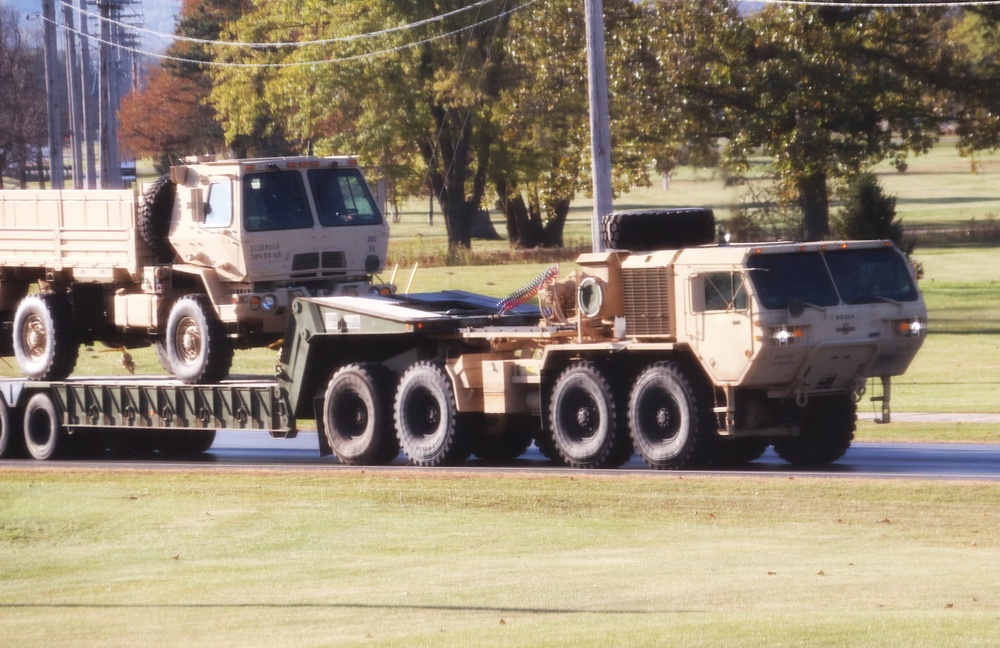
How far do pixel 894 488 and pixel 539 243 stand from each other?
167 feet

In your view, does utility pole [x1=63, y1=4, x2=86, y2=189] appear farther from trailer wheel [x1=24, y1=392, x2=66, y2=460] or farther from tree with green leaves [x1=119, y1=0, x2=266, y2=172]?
trailer wheel [x1=24, y1=392, x2=66, y2=460]

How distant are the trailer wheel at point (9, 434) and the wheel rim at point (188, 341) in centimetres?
396

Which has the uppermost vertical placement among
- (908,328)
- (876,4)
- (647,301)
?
(876,4)

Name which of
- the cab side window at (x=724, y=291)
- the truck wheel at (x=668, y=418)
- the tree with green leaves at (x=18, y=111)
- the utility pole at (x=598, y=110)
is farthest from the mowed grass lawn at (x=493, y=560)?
the tree with green leaves at (x=18, y=111)

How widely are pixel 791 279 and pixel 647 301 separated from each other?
174 centimetres

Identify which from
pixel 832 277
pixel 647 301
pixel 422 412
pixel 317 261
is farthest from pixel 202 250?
pixel 832 277

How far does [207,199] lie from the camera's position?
2170cm

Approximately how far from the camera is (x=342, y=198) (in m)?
22.4

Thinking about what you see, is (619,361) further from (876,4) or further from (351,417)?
(876,4)

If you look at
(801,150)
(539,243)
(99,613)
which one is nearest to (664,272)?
(99,613)

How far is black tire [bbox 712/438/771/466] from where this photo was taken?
20.1 meters

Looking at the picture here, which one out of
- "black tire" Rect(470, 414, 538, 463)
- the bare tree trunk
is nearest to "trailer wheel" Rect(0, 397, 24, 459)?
"black tire" Rect(470, 414, 538, 463)

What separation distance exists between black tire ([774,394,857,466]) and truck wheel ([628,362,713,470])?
1741 mm

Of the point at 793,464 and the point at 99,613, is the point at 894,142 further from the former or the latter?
the point at 99,613
